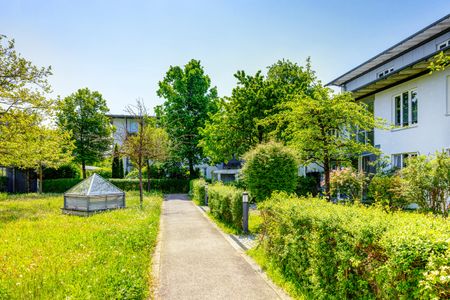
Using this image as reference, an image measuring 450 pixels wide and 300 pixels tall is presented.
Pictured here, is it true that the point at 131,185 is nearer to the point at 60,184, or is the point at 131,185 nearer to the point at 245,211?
the point at 60,184

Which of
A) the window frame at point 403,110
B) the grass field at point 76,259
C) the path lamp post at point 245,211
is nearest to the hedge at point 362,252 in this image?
the grass field at point 76,259

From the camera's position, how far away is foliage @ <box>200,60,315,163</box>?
2045cm

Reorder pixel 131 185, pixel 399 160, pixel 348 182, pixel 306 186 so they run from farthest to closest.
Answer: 1. pixel 131 185
2. pixel 306 186
3. pixel 399 160
4. pixel 348 182

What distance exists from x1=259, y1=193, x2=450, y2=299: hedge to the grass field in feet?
9.24

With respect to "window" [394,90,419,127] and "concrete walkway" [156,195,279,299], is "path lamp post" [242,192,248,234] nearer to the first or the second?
"concrete walkway" [156,195,279,299]

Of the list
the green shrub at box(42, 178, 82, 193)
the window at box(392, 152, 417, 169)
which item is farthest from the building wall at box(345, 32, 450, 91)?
the green shrub at box(42, 178, 82, 193)

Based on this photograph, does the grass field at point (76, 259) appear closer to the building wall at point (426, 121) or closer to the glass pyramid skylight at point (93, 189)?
the glass pyramid skylight at point (93, 189)

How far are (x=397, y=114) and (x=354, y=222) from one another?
46.3 feet

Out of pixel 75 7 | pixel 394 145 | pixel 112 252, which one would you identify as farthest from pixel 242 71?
pixel 112 252

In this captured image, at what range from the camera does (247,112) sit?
2061 cm

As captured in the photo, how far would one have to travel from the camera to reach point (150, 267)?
6.81 meters

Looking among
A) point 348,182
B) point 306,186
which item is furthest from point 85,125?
point 348,182

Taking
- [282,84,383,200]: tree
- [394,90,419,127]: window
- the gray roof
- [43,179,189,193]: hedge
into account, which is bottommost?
[43,179,189,193]: hedge

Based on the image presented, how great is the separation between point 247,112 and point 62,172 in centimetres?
2242
